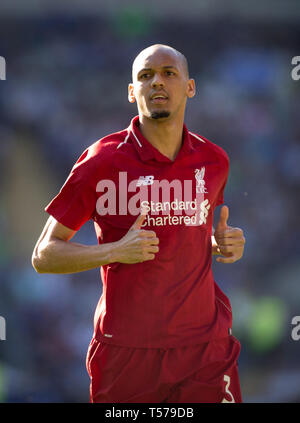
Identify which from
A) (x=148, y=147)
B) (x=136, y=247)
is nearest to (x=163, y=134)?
(x=148, y=147)

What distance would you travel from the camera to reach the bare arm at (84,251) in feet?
6.53

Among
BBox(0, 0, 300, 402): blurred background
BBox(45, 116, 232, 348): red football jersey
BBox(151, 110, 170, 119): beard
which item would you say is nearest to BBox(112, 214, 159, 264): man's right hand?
BBox(45, 116, 232, 348): red football jersey

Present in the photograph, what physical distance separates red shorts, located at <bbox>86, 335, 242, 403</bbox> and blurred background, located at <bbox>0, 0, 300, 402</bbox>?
2.99 m

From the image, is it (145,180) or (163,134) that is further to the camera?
(163,134)

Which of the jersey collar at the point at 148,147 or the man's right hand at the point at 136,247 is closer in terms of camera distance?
the man's right hand at the point at 136,247

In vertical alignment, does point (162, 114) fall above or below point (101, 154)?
above

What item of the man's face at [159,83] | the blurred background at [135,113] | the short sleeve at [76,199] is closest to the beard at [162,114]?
the man's face at [159,83]

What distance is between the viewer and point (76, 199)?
6.87 ft

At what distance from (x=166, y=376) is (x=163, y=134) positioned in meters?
0.81

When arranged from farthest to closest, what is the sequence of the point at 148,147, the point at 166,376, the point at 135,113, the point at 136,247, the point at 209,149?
the point at 135,113
the point at 209,149
the point at 148,147
the point at 166,376
the point at 136,247

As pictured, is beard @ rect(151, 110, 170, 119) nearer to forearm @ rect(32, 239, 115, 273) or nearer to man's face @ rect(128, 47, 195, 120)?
man's face @ rect(128, 47, 195, 120)

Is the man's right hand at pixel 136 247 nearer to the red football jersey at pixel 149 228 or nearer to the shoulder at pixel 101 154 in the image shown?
the red football jersey at pixel 149 228

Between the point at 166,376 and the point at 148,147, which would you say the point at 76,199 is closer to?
the point at 148,147
